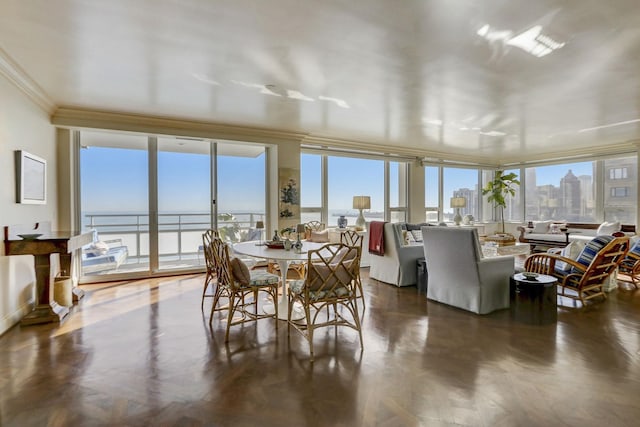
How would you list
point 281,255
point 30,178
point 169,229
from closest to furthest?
point 281,255
point 30,178
point 169,229

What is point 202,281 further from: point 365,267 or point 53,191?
point 365,267

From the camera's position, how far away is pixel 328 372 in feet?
7.69

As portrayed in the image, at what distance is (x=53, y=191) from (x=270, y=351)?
383 cm

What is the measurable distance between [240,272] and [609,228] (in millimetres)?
7573

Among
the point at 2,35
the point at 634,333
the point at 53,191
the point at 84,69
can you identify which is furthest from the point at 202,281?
the point at 634,333

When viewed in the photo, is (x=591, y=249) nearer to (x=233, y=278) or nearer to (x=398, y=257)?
(x=398, y=257)

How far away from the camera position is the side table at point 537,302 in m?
3.26

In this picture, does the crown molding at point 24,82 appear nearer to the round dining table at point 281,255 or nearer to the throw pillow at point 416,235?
the round dining table at point 281,255

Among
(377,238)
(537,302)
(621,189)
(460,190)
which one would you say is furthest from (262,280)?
(621,189)

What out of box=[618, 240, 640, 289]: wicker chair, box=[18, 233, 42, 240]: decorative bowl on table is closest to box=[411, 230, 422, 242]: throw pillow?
box=[618, 240, 640, 289]: wicker chair

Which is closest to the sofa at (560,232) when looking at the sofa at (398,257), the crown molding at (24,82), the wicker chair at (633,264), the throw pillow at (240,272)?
the wicker chair at (633,264)

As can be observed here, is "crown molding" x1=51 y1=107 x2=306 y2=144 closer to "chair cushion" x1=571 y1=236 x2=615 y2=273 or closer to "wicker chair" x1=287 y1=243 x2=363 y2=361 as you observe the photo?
"wicker chair" x1=287 y1=243 x2=363 y2=361

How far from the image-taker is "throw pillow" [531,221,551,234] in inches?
309

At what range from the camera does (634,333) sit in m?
3.02
